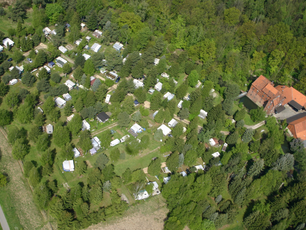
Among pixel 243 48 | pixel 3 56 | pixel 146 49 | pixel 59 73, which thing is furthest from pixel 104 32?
pixel 243 48

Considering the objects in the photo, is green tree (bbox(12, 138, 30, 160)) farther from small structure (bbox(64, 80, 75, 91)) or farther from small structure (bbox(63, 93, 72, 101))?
small structure (bbox(64, 80, 75, 91))

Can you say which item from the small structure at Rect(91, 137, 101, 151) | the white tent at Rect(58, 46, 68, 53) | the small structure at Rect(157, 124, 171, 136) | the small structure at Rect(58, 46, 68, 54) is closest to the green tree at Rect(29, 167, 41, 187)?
the small structure at Rect(91, 137, 101, 151)

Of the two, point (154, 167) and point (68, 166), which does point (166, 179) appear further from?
point (68, 166)

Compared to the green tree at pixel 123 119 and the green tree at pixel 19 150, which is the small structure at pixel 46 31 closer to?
the green tree at pixel 19 150

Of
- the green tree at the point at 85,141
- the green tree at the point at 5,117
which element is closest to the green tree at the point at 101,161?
the green tree at the point at 85,141

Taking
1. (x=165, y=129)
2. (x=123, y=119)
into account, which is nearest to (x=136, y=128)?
(x=123, y=119)
